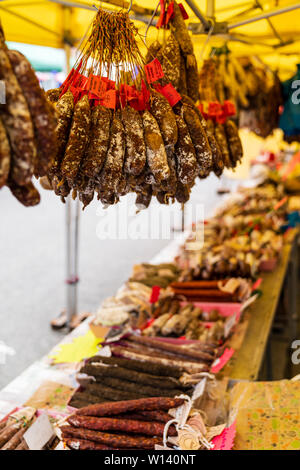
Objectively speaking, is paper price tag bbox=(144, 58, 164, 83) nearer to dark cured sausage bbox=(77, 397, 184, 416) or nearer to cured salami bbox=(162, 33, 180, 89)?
cured salami bbox=(162, 33, 180, 89)

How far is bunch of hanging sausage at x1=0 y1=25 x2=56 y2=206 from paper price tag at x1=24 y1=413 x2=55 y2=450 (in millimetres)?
1430

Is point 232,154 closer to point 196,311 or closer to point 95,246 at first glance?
point 196,311

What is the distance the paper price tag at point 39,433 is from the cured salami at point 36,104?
4.87 feet

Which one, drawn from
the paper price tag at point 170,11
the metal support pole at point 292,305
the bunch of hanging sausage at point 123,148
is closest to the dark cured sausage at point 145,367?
the bunch of hanging sausage at point 123,148

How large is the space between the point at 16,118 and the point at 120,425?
1.56m

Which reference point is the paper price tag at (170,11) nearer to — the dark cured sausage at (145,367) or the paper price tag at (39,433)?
the dark cured sausage at (145,367)

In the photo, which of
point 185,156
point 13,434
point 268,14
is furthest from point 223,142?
point 13,434

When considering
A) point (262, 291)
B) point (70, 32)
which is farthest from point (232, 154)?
point (70, 32)

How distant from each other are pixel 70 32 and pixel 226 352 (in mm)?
3256

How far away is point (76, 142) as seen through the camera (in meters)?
1.59

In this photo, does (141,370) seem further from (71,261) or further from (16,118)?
(71,261)

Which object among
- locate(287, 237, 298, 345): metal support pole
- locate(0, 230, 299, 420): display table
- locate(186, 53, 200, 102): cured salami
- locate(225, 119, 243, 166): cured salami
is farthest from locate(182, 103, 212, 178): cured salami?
locate(287, 237, 298, 345): metal support pole

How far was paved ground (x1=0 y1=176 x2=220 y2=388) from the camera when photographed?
5.41 meters

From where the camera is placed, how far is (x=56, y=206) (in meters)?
13.2
